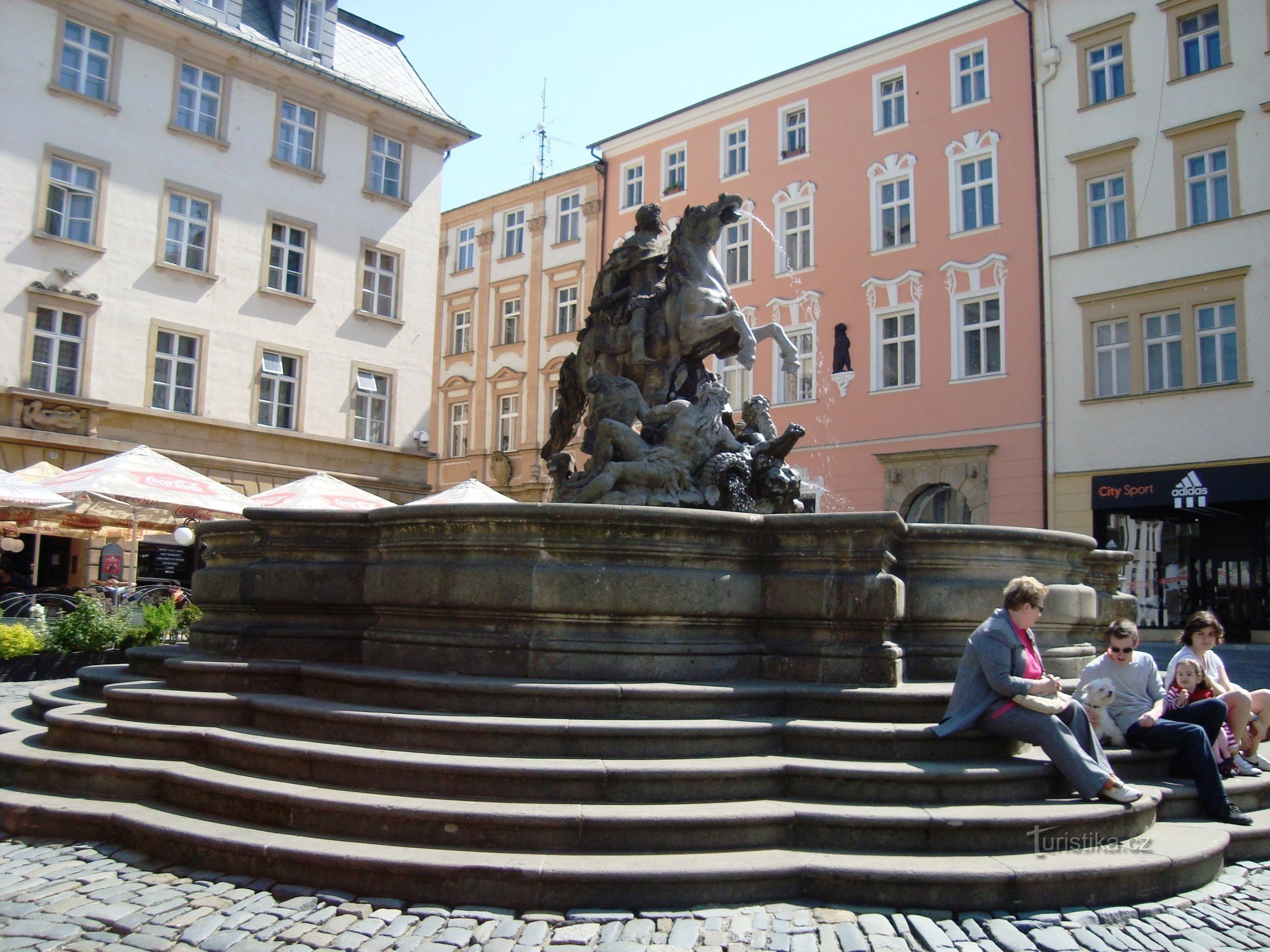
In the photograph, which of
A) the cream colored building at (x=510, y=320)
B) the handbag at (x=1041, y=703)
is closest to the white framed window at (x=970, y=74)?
the cream colored building at (x=510, y=320)

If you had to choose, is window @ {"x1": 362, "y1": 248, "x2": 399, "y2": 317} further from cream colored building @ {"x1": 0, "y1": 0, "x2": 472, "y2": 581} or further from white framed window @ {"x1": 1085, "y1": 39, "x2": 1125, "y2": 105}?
white framed window @ {"x1": 1085, "y1": 39, "x2": 1125, "y2": 105}

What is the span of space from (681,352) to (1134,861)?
18.1 feet

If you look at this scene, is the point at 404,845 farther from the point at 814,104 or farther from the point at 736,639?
the point at 814,104

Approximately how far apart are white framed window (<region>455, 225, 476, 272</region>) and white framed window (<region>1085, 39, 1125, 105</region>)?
68.2ft

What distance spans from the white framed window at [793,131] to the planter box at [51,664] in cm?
2268

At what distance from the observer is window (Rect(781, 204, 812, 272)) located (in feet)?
91.4

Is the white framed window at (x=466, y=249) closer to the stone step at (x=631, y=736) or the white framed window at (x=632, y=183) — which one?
the white framed window at (x=632, y=183)

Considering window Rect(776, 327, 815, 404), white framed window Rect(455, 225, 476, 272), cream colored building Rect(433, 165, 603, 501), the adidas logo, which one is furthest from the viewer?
white framed window Rect(455, 225, 476, 272)

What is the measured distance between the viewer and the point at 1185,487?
2000cm

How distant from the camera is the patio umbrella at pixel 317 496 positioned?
53.8 ft

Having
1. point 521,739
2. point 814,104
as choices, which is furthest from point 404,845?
point 814,104

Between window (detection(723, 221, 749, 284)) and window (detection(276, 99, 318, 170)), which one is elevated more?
window (detection(276, 99, 318, 170))

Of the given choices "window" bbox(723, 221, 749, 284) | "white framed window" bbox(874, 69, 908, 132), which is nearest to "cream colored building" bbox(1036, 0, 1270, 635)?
"white framed window" bbox(874, 69, 908, 132)

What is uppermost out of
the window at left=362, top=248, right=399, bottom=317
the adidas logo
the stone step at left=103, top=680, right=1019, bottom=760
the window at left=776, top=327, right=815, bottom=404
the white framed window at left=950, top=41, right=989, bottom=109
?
the white framed window at left=950, top=41, right=989, bottom=109
